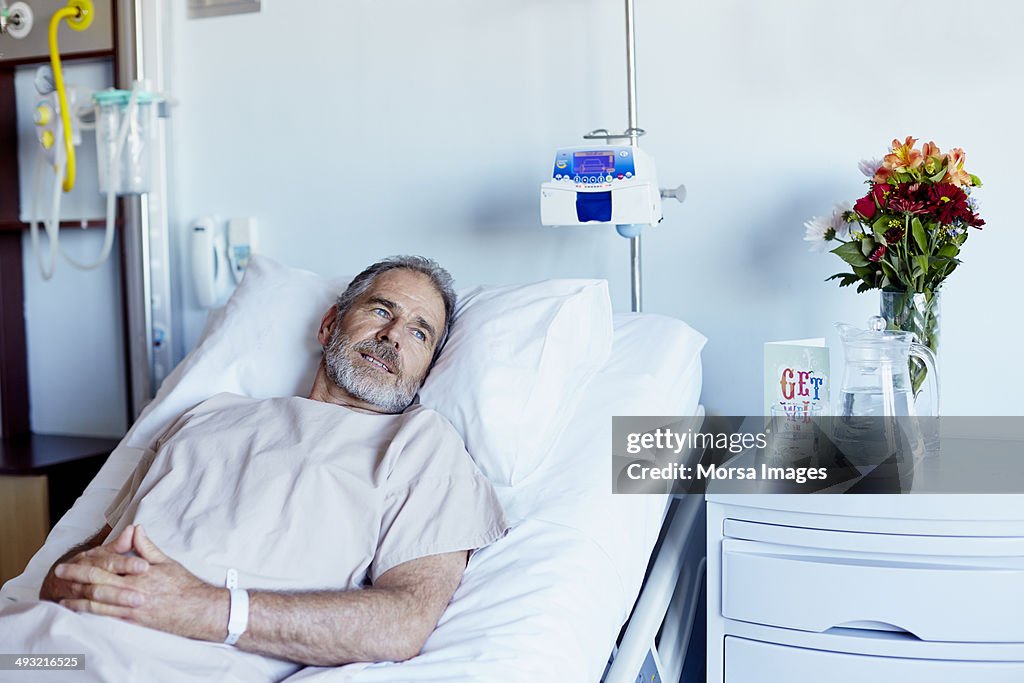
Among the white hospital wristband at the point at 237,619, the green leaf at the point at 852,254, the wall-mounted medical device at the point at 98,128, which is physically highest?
the wall-mounted medical device at the point at 98,128

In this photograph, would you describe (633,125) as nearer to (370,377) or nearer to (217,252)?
(370,377)

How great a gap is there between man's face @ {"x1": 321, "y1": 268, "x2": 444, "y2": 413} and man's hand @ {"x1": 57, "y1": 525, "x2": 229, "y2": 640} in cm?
49

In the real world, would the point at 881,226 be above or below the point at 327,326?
above

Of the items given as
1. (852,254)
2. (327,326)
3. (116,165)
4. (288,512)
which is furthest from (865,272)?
(116,165)

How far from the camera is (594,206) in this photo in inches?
67.3

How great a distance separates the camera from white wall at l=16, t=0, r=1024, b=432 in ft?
5.72

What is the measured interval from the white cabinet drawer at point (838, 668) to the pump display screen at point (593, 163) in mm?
814

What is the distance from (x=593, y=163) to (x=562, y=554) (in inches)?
29.3

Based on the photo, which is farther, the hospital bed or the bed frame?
→ the bed frame

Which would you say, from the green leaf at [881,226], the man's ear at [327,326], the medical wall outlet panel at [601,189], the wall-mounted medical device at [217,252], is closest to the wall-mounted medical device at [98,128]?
the wall-mounted medical device at [217,252]

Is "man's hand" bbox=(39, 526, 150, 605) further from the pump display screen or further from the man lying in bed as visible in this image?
the pump display screen

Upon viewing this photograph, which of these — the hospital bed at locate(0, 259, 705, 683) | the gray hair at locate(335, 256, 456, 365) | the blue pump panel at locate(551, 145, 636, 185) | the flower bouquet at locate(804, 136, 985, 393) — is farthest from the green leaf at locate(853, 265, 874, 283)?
the gray hair at locate(335, 256, 456, 365)

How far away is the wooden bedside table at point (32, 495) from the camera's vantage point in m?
2.02

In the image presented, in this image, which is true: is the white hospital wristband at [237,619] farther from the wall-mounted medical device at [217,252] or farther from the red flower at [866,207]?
the wall-mounted medical device at [217,252]
